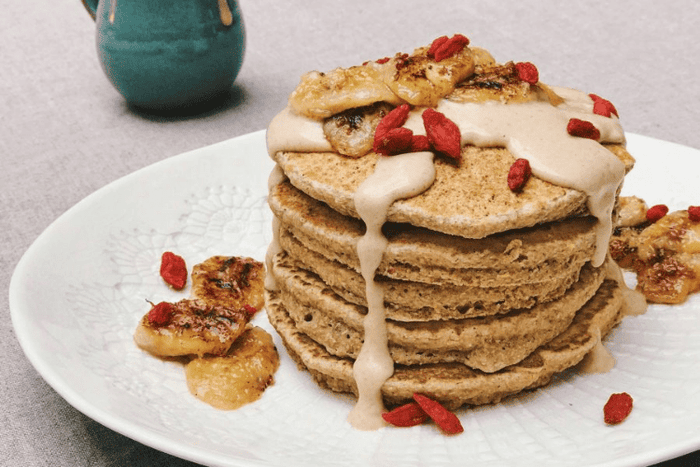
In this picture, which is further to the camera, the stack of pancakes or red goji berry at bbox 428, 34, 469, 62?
red goji berry at bbox 428, 34, 469, 62

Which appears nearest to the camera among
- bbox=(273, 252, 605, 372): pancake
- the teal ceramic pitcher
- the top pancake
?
the top pancake

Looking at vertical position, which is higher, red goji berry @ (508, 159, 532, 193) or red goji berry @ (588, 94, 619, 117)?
red goji berry @ (588, 94, 619, 117)

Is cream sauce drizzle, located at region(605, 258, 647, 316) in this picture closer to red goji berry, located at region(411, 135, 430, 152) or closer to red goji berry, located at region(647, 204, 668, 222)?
red goji berry, located at region(647, 204, 668, 222)

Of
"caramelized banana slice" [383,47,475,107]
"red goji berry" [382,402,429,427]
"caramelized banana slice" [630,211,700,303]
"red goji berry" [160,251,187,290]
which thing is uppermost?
"caramelized banana slice" [383,47,475,107]

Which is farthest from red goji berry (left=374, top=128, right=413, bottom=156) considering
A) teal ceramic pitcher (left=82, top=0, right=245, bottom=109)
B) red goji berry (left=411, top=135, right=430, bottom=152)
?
teal ceramic pitcher (left=82, top=0, right=245, bottom=109)

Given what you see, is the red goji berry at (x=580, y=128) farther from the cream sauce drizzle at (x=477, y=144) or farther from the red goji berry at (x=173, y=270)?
the red goji berry at (x=173, y=270)

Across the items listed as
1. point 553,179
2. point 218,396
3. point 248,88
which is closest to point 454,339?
point 553,179

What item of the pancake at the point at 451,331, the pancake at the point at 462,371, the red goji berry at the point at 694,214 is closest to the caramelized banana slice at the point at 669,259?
the red goji berry at the point at 694,214
